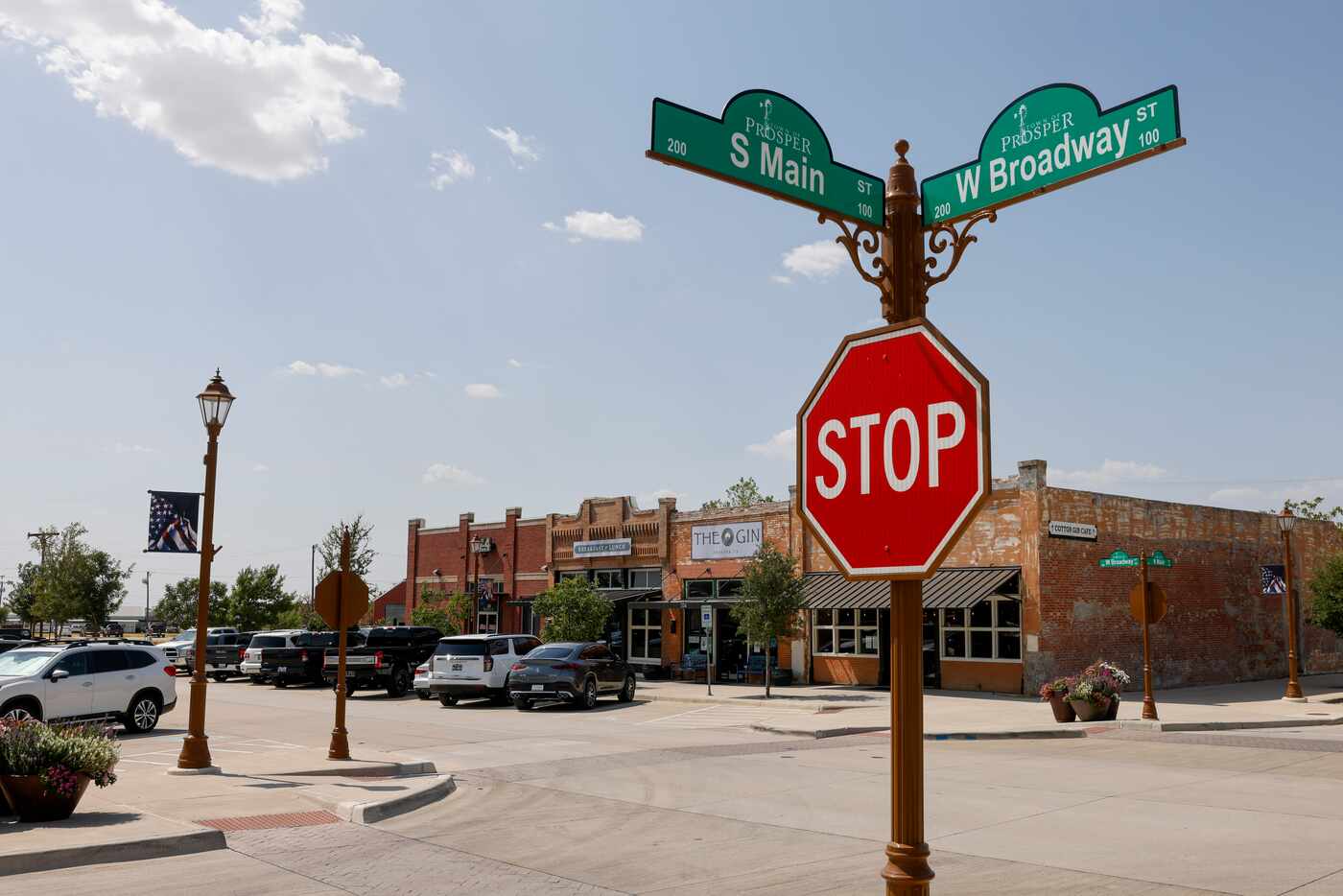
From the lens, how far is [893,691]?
3719mm

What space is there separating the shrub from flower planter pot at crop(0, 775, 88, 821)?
0.06 metres

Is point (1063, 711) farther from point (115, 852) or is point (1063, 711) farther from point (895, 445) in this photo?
point (895, 445)

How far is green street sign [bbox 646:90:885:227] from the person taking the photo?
4629 mm

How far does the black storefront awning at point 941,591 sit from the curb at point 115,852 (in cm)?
1958

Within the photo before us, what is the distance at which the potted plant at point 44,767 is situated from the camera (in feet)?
33.9

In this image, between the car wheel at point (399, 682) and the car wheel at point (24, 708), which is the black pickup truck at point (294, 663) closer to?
the car wheel at point (399, 682)

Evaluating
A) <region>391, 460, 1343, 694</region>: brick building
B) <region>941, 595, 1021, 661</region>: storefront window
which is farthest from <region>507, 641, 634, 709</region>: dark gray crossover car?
<region>941, 595, 1021, 661</region>: storefront window

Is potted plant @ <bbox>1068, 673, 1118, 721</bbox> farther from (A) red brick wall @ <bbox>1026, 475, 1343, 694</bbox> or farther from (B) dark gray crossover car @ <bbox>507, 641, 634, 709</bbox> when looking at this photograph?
(B) dark gray crossover car @ <bbox>507, 641, 634, 709</bbox>

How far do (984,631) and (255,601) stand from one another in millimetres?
38957

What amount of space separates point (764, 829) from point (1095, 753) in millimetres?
8798

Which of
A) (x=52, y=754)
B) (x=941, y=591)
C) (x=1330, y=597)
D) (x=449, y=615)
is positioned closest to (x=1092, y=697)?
(x=941, y=591)

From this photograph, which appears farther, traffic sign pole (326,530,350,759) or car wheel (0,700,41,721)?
car wheel (0,700,41,721)

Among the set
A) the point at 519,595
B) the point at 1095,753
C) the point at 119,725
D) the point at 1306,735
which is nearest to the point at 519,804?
the point at 1095,753

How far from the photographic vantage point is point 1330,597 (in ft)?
110
